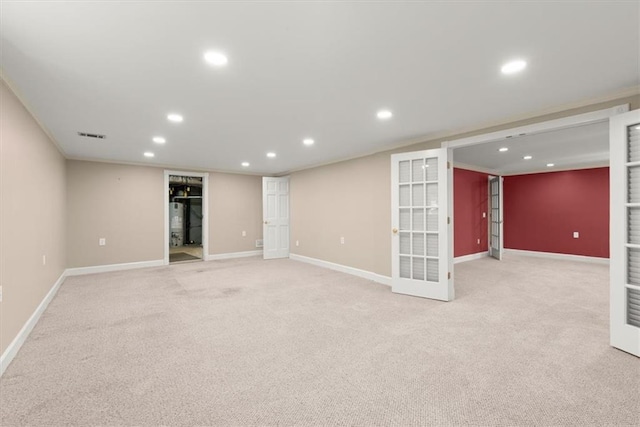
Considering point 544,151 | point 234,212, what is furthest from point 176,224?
point 544,151

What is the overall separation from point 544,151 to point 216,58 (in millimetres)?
5875

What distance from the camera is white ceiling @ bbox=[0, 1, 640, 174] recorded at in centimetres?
154

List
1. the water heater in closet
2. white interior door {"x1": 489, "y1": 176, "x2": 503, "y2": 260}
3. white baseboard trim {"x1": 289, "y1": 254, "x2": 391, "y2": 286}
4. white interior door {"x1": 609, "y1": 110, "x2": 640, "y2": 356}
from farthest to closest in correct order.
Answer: the water heater in closet → white interior door {"x1": 489, "y1": 176, "x2": 503, "y2": 260} → white baseboard trim {"x1": 289, "y1": 254, "x2": 391, "y2": 286} → white interior door {"x1": 609, "y1": 110, "x2": 640, "y2": 356}

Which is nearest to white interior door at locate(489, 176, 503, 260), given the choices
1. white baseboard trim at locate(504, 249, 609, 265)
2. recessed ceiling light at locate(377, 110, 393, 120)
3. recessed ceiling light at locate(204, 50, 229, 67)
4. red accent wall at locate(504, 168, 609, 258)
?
red accent wall at locate(504, 168, 609, 258)

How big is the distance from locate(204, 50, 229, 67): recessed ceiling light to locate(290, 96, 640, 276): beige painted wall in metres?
3.09

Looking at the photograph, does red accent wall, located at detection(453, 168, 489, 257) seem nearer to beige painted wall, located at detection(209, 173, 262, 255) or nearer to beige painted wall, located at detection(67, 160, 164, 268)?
beige painted wall, located at detection(209, 173, 262, 255)

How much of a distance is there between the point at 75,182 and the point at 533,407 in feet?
24.2

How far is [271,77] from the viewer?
89.2 inches

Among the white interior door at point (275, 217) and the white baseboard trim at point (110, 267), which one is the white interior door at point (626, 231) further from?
the white baseboard trim at point (110, 267)

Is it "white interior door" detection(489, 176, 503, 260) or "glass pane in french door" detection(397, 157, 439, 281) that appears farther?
"white interior door" detection(489, 176, 503, 260)

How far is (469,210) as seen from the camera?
695 centimetres

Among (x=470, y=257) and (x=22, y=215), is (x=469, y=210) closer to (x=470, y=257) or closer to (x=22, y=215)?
(x=470, y=257)

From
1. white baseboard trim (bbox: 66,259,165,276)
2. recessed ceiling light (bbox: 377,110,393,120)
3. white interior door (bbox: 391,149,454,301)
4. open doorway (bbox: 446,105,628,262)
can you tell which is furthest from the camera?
white baseboard trim (bbox: 66,259,165,276)

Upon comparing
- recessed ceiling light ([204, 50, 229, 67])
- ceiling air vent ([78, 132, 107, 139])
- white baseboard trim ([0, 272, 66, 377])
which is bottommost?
white baseboard trim ([0, 272, 66, 377])
